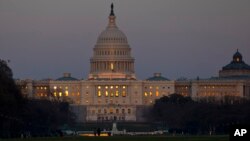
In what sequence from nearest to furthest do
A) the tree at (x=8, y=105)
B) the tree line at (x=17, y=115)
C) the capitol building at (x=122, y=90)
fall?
1. the tree at (x=8, y=105)
2. the tree line at (x=17, y=115)
3. the capitol building at (x=122, y=90)

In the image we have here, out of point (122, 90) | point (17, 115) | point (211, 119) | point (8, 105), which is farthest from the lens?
point (122, 90)

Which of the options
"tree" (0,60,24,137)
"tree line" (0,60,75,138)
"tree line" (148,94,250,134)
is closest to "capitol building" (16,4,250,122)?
"tree line" (148,94,250,134)

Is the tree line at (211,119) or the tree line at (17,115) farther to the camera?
the tree line at (211,119)

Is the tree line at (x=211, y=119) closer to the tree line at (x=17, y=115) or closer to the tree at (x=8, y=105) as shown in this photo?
the tree line at (x=17, y=115)

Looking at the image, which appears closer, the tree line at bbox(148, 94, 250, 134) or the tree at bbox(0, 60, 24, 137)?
the tree at bbox(0, 60, 24, 137)

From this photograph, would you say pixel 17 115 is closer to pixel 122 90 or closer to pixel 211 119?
pixel 211 119

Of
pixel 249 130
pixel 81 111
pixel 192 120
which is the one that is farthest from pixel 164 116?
pixel 249 130

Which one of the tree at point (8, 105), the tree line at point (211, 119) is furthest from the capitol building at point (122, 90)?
the tree at point (8, 105)

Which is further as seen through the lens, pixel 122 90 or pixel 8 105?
pixel 122 90

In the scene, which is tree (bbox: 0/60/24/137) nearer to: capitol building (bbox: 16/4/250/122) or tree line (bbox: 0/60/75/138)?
tree line (bbox: 0/60/75/138)

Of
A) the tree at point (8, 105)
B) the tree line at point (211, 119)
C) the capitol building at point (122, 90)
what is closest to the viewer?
the tree at point (8, 105)

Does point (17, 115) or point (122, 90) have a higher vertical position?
point (122, 90)

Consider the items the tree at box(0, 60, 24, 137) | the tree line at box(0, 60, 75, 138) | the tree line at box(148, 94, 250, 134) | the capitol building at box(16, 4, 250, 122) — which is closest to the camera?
the tree at box(0, 60, 24, 137)

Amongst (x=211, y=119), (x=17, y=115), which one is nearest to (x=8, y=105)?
(x=17, y=115)
